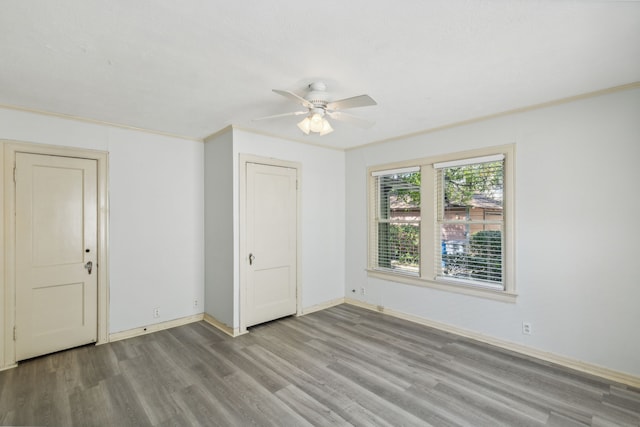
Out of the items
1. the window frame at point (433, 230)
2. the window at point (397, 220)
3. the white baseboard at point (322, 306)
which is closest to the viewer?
the window frame at point (433, 230)

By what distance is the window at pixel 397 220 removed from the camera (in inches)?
169

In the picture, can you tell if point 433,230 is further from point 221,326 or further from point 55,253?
point 55,253

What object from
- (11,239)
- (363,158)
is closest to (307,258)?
(363,158)

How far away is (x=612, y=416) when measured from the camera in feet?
7.39

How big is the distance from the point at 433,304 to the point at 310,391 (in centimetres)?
214

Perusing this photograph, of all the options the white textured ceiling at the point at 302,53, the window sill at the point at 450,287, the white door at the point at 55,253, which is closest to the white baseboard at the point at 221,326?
the white door at the point at 55,253

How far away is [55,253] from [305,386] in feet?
9.82

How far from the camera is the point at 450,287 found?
3820mm

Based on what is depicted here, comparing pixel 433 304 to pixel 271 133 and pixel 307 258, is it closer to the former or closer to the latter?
pixel 307 258

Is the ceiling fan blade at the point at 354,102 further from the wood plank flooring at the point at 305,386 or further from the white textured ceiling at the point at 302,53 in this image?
the wood plank flooring at the point at 305,386

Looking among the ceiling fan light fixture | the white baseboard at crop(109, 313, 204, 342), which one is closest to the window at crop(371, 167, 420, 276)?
the ceiling fan light fixture

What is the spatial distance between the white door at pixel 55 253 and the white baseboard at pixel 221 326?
1.28m

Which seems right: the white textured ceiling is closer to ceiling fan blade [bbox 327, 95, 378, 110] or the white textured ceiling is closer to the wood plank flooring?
ceiling fan blade [bbox 327, 95, 378, 110]

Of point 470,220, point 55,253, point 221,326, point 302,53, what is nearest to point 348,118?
point 302,53
